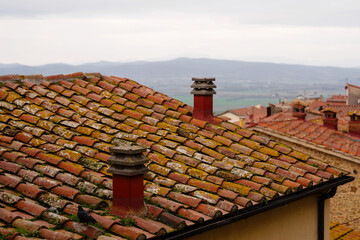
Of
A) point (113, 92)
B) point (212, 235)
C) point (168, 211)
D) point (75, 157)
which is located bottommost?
point (212, 235)

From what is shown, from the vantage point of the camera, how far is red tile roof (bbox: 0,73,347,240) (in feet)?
17.5

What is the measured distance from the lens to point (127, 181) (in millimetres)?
5355

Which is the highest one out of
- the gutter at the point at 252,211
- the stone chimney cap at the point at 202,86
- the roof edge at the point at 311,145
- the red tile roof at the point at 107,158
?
the stone chimney cap at the point at 202,86

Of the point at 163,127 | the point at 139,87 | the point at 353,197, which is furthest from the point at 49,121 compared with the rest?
the point at 353,197

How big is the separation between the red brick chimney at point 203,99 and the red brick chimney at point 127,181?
12.1ft

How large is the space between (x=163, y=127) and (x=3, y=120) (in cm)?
255

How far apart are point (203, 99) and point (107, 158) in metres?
2.71

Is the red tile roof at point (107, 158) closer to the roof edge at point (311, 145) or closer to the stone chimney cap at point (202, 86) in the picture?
the stone chimney cap at point (202, 86)

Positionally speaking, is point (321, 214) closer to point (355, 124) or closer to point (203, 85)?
point (203, 85)

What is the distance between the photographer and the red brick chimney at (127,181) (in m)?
5.32

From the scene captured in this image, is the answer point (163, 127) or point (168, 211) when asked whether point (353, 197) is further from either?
point (168, 211)

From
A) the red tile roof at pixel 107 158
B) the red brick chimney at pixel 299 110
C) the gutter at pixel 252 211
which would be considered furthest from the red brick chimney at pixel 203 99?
the red brick chimney at pixel 299 110

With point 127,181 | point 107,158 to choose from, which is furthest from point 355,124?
point 127,181

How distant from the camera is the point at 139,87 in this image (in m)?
10.1
